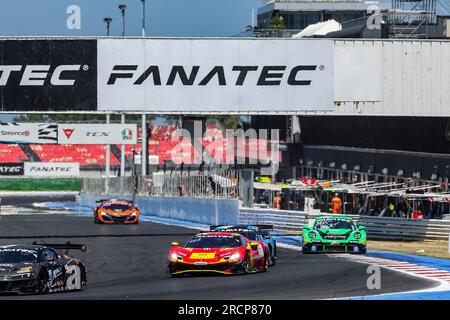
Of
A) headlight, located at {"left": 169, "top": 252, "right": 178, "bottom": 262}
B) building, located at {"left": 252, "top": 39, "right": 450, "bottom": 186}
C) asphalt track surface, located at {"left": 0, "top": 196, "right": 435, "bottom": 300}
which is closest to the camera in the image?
asphalt track surface, located at {"left": 0, "top": 196, "right": 435, "bottom": 300}

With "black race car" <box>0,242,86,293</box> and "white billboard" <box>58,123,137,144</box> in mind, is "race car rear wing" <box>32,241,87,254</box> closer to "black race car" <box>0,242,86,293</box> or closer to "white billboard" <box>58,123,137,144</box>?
"black race car" <box>0,242,86,293</box>

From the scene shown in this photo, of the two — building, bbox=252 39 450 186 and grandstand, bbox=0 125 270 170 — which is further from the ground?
building, bbox=252 39 450 186

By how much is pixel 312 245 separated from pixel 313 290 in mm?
11767

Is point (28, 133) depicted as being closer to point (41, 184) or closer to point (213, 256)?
point (213, 256)

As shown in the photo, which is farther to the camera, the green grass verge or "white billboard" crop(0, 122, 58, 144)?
the green grass verge

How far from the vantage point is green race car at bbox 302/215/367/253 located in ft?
111

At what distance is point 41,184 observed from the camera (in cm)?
13988

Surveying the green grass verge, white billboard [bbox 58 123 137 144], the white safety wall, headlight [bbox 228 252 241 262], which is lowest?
the green grass verge

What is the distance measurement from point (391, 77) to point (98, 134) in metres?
15.3

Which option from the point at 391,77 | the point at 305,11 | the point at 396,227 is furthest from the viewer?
the point at 305,11

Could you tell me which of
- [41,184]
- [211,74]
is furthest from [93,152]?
[211,74]

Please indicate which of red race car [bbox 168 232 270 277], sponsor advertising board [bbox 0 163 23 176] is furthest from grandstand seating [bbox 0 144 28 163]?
red race car [bbox 168 232 270 277]

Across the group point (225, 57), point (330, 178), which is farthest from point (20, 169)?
point (225, 57)

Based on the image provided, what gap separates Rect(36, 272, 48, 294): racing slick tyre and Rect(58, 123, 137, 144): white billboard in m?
19.5
